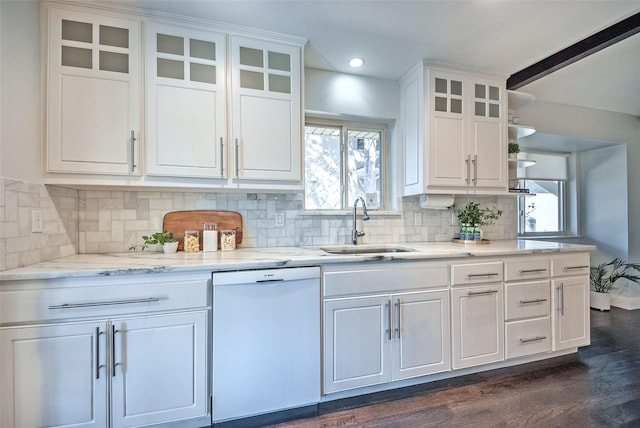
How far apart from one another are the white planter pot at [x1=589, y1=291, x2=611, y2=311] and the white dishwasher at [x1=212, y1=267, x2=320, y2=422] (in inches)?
160

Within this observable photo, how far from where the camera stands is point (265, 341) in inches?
63.6

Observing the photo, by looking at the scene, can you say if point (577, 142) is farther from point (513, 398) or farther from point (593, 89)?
point (513, 398)

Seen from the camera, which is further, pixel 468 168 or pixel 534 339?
pixel 468 168

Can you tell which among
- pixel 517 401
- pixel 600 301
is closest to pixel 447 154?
pixel 517 401

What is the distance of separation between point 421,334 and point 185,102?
2.14m

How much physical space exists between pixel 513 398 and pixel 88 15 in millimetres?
3474

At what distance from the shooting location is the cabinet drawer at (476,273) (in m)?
2.01

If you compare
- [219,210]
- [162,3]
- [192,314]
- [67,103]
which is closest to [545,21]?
[162,3]

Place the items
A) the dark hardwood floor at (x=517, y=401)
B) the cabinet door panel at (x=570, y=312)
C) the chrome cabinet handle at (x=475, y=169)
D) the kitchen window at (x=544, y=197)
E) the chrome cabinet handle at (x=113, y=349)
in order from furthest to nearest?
1. the kitchen window at (x=544, y=197)
2. the chrome cabinet handle at (x=475, y=169)
3. the cabinet door panel at (x=570, y=312)
4. the dark hardwood floor at (x=517, y=401)
5. the chrome cabinet handle at (x=113, y=349)

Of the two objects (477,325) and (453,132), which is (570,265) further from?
(453,132)

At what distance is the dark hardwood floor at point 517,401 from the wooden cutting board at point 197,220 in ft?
4.39

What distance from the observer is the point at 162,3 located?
5.61ft

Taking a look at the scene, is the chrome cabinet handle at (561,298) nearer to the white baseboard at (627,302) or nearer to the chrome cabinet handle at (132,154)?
the white baseboard at (627,302)

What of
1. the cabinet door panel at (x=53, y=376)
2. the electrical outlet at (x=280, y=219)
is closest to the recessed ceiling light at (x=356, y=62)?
the electrical outlet at (x=280, y=219)
